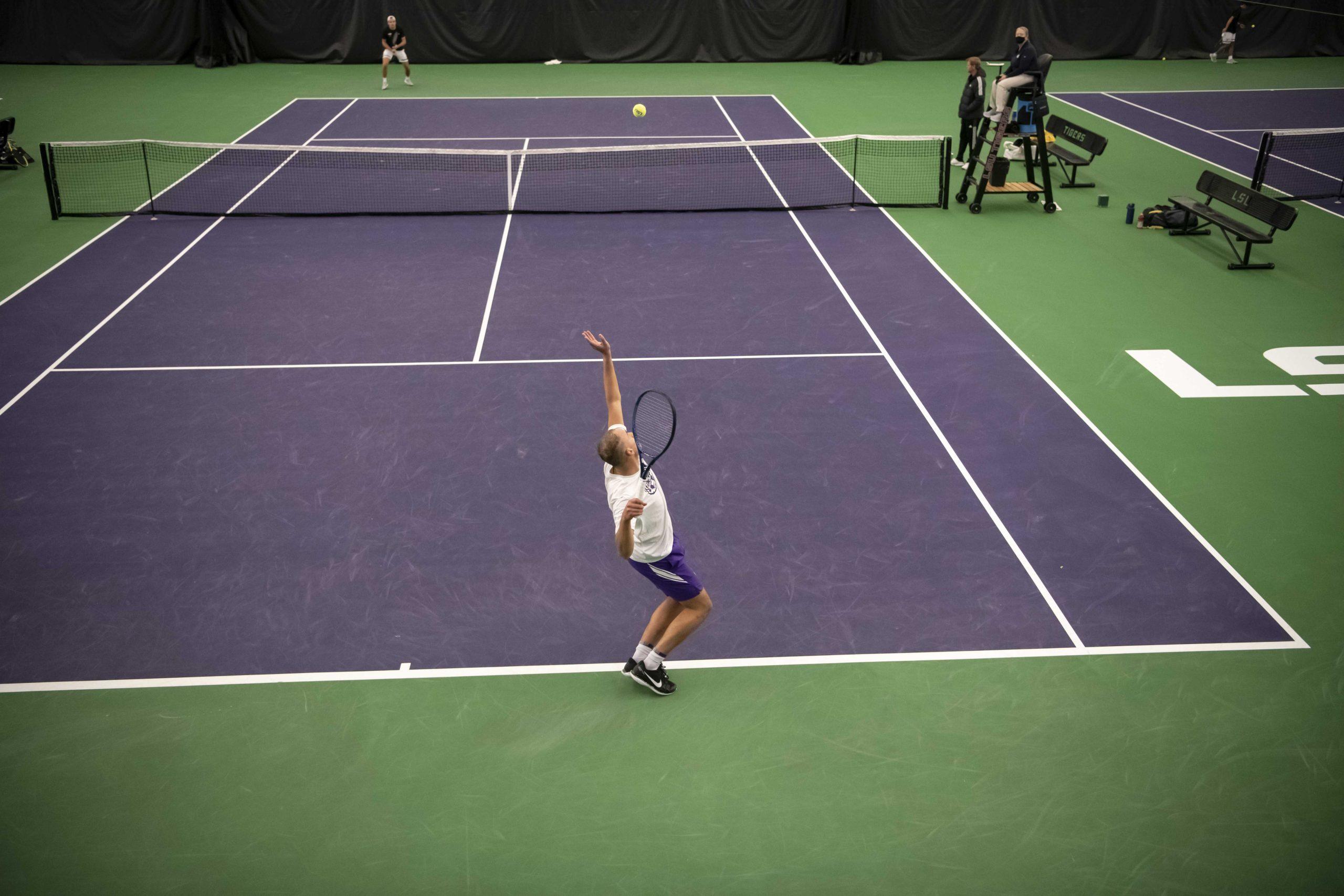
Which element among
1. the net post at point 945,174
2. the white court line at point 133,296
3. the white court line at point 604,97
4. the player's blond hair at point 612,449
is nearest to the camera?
the player's blond hair at point 612,449

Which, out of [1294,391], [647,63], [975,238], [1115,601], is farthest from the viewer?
[647,63]

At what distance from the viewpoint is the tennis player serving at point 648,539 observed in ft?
17.8

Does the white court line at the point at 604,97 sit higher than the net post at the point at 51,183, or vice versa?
the white court line at the point at 604,97

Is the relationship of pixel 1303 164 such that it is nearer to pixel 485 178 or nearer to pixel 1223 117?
pixel 1223 117

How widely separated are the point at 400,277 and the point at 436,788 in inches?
323

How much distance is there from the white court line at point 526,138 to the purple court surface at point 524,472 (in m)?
6.10

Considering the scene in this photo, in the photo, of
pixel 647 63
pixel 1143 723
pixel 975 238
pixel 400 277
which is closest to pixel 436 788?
pixel 1143 723

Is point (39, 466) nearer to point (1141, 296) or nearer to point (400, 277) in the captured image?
point (400, 277)

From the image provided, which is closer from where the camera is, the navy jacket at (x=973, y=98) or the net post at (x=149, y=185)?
the net post at (x=149, y=185)

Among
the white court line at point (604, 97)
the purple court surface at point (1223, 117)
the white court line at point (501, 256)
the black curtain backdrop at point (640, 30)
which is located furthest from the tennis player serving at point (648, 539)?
the black curtain backdrop at point (640, 30)

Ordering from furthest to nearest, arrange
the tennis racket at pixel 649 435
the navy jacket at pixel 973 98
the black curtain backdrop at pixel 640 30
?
the black curtain backdrop at pixel 640 30, the navy jacket at pixel 973 98, the tennis racket at pixel 649 435

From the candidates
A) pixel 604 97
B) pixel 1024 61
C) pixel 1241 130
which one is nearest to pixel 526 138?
pixel 604 97

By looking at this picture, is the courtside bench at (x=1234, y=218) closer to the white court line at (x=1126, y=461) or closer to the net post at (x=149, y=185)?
the white court line at (x=1126, y=461)

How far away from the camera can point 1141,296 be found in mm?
11984
